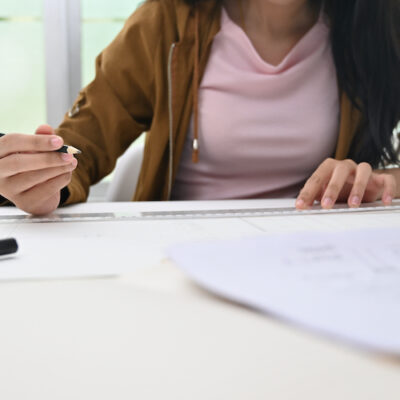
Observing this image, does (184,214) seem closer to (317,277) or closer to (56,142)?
(56,142)

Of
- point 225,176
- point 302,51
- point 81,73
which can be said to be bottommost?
point 225,176

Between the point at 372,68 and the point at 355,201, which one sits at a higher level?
the point at 372,68

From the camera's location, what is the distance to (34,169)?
52 cm

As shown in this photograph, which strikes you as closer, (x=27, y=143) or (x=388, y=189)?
(x=27, y=143)

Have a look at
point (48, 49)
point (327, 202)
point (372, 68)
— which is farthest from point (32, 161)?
point (48, 49)

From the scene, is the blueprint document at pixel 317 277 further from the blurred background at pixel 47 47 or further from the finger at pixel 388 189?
the blurred background at pixel 47 47

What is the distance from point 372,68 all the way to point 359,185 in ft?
1.36

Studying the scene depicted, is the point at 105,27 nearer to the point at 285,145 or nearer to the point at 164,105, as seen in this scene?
the point at 164,105

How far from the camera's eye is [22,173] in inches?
21.7

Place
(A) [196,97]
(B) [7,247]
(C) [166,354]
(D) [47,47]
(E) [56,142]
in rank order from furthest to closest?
(D) [47,47] < (A) [196,97] < (E) [56,142] < (B) [7,247] < (C) [166,354]

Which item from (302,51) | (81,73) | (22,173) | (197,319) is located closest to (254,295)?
(197,319)

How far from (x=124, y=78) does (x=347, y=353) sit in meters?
0.82

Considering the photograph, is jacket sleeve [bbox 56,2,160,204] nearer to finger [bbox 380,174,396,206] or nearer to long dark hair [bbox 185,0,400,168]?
long dark hair [bbox 185,0,400,168]

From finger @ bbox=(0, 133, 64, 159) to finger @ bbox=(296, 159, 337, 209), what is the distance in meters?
0.32
